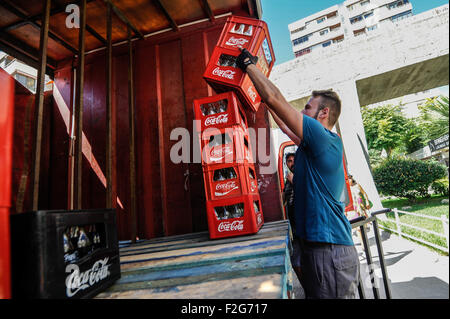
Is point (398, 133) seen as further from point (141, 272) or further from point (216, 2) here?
point (216, 2)

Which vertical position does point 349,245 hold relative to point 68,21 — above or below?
below

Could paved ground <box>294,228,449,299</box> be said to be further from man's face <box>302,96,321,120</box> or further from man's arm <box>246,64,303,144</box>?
man's face <box>302,96,321,120</box>

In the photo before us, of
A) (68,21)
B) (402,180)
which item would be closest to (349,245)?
Answer: (402,180)

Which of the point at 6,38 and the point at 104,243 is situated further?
the point at 6,38

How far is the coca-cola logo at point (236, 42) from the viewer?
3.29 meters

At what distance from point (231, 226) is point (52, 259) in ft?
6.53

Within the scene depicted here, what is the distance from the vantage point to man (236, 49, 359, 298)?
1790mm

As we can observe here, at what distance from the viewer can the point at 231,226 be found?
2852 millimetres

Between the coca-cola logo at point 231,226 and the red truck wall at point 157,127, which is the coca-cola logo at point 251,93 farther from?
the coca-cola logo at point 231,226

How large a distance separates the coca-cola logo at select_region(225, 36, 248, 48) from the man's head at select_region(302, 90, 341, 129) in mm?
1524

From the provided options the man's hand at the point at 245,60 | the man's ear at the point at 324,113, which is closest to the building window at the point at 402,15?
the man's ear at the point at 324,113

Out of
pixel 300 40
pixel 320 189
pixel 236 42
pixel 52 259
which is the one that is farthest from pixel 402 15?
pixel 300 40

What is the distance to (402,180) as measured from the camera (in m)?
2.10
